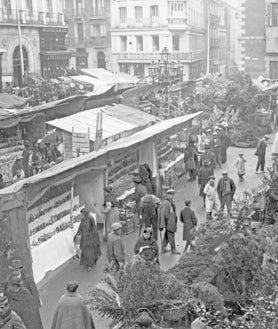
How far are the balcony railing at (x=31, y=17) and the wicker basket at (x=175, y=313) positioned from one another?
35.9 meters

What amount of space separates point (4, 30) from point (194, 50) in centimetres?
2359

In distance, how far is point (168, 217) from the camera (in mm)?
12555

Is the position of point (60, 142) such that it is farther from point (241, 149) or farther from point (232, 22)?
point (232, 22)

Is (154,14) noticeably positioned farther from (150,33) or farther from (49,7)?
(49,7)

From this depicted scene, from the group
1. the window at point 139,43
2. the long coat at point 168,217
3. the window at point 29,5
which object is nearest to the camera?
the long coat at point 168,217

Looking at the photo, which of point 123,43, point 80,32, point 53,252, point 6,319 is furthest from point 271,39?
point 6,319

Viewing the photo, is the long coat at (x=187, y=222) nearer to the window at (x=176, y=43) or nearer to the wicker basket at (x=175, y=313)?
the wicker basket at (x=175, y=313)

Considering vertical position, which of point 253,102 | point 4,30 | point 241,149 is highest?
point 4,30

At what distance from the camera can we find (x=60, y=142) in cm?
1912

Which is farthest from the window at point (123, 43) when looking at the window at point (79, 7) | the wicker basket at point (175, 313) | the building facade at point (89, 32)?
the wicker basket at point (175, 313)

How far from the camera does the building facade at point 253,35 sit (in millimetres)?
36531

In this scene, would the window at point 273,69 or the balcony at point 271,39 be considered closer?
the balcony at point 271,39

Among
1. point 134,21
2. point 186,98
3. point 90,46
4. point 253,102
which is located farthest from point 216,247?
point 90,46

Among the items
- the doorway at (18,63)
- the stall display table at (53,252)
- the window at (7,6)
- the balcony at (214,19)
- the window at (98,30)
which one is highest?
the balcony at (214,19)
